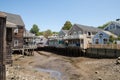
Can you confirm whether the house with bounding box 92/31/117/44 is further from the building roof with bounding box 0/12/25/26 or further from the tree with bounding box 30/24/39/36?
the tree with bounding box 30/24/39/36

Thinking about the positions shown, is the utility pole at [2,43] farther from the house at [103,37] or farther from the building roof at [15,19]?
the building roof at [15,19]

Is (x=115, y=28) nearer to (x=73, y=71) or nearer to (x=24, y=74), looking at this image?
(x=73, y=71)

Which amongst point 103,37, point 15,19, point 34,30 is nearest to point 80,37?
point 103,37

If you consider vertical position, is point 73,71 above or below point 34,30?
below

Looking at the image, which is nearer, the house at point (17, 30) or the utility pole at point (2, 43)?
the utility pole at point (2, 43)

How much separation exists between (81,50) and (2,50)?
37.6 metres

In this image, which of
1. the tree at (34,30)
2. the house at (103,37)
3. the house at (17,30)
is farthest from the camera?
the tree at (34,30)

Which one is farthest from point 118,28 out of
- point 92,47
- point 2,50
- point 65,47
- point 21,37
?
point 2,50

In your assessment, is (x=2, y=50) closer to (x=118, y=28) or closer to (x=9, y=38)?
(x=9, y=38)

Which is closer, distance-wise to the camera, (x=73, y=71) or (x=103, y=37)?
(x=73, y=71)

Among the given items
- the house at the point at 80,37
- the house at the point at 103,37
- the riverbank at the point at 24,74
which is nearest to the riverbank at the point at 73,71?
the riverbank at the point at 24,74

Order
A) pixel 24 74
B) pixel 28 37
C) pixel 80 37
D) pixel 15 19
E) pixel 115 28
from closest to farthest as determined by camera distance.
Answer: pixel 24 74
pixel 80 37
pixel 115 28
pixel 15 19
pixel 28 37

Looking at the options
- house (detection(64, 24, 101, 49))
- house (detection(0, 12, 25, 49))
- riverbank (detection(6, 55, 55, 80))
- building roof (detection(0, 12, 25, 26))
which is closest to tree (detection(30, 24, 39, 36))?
house (detection(64, 24, 101, 49))

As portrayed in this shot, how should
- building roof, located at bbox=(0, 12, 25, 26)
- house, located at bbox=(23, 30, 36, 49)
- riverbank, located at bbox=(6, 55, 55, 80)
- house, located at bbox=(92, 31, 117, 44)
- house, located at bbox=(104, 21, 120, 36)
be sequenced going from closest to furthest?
1. riverbank, located at bbox=(6, 55, 55, 80)
2. house, located at bbox=(92, 31, 117, 44)
3. house, located at bbox=(104, 21, 120, 36)
4. house, located at bbox=(23, 30, 36, 49)
5. building roof, located at bbox=(0, 12, 25, 26)
